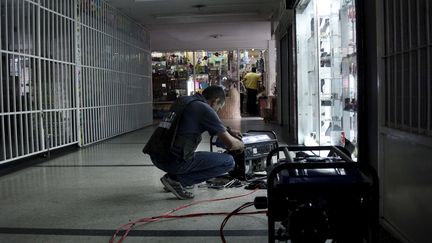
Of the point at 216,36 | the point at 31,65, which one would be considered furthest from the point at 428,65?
the point at 216,36

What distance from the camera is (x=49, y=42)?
6.44m

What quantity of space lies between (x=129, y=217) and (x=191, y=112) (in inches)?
40.4

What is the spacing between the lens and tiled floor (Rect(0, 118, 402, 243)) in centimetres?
289

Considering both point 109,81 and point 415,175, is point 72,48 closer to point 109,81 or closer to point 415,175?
point 109,81

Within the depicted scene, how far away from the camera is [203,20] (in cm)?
1157

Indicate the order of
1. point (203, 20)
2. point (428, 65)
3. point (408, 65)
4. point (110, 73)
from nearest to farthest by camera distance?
point (428, 65) → point (408, 65) → point (110, 73) → point (203, 20)

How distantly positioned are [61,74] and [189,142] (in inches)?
156

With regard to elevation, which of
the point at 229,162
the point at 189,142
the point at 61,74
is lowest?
the point at 229,162

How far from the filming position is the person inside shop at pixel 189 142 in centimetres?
366

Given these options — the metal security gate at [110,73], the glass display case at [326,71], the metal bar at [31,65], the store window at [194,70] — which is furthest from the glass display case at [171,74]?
the metal bar at [31,65]

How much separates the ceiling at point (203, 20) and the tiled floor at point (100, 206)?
4.92 metres

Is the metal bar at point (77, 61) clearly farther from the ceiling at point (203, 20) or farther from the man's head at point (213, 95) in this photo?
the man's head at point (213, 95)

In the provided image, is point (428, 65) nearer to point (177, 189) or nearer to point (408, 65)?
point (408, 65)

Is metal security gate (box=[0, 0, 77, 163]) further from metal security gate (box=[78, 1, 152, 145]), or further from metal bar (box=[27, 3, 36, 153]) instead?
metal security gate (box=[78, 1, 152, 145])
